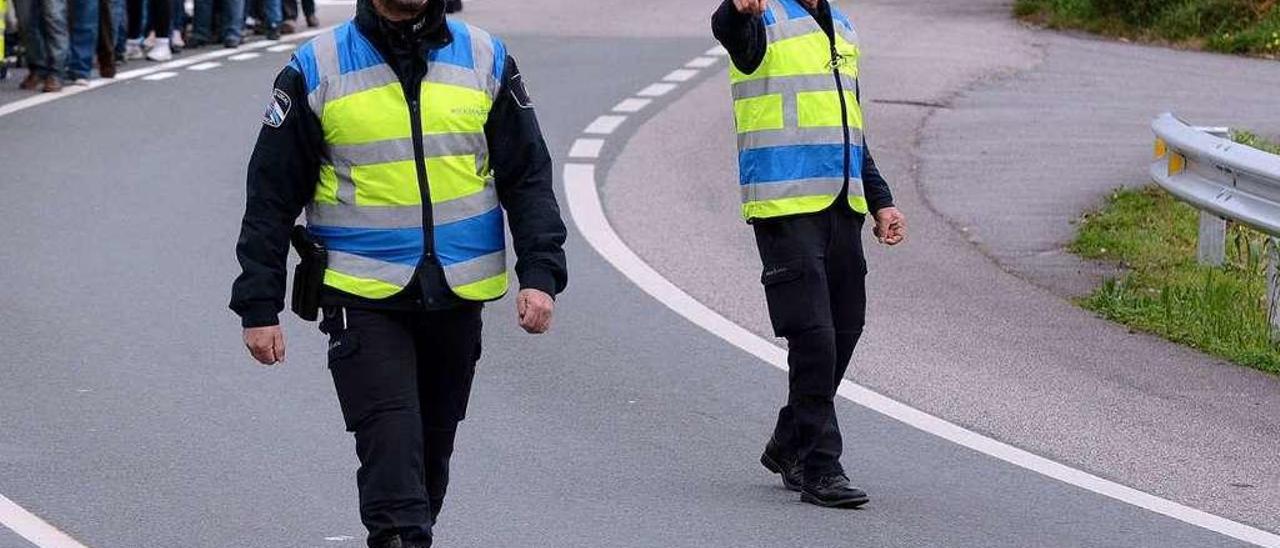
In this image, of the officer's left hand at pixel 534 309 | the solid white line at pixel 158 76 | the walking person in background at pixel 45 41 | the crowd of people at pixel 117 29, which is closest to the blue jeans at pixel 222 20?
the crowd of people at pixel 117 29

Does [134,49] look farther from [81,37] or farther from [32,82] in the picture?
[32,82]

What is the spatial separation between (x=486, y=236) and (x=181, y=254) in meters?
6.53

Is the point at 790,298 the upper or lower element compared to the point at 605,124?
upper

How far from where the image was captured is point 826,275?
26.0 ft

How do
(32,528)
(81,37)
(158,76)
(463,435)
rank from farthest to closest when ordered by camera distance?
1. (158,76)
2. (81,37)
3. (463,435)
4. (32,528)

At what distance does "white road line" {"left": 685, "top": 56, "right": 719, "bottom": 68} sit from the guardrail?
31.9 ft

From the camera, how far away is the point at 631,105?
18.9 meters

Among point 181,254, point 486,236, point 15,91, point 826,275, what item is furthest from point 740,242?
point 15,91

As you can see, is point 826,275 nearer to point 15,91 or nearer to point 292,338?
point 292,338

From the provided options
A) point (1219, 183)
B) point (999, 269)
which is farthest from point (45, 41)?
point (1219, 183)

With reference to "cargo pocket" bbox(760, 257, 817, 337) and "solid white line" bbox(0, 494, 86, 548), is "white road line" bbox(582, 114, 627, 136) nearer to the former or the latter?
"cargo pocket" bbox(760, 257, 817, 337)

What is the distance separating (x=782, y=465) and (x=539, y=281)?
2.21m


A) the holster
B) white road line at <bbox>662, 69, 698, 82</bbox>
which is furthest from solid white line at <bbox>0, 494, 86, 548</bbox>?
white road line at <bbox>662, 69, 698, 82</bbox>

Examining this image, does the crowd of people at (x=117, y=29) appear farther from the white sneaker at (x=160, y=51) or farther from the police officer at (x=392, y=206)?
the police officer at (x=392, y=206)
